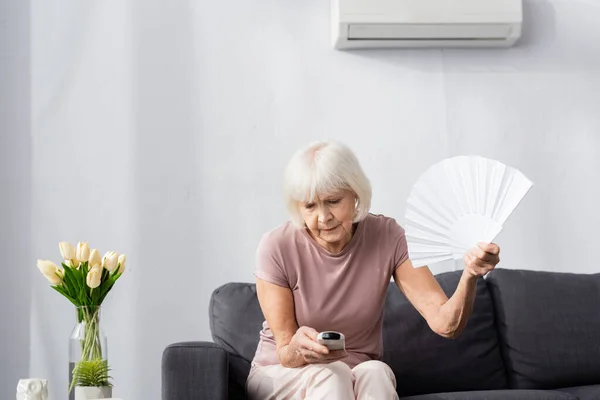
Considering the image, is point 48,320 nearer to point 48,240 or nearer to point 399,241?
point 48,240

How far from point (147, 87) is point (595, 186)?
5.96 feet

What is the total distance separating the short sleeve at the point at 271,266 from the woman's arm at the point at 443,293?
33 cm

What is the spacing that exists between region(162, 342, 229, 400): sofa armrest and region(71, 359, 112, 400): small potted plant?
394 mm

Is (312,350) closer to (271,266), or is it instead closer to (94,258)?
(271,266)

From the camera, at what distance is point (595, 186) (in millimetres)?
3408

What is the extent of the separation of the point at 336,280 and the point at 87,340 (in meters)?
0.75

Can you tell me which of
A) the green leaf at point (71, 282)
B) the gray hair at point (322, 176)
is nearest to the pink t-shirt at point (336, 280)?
the gray hair at point (322, 176)

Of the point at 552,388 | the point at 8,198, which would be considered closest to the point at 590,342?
the point at 552,388

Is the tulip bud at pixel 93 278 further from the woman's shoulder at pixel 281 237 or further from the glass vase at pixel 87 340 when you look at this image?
the woman's shoulder at pixel 281 237

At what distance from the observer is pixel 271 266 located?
7.68ft

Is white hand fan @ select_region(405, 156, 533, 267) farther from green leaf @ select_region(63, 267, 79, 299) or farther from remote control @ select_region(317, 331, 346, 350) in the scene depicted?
green leaf @ select_region(63, 267, 79, 299)

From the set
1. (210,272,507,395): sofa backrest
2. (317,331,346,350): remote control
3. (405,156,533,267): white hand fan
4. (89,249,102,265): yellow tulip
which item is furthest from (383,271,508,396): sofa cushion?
(89,249,102,265): yellow tulip

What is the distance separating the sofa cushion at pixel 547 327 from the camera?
2791 millimetres

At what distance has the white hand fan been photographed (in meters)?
1.94
